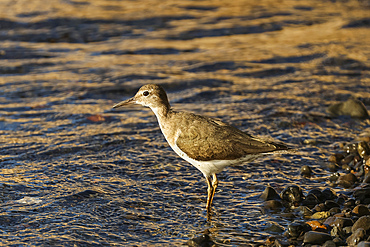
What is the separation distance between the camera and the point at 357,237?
599 cm

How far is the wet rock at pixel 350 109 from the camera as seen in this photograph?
10.8 metres

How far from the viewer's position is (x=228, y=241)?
6539 millimetres

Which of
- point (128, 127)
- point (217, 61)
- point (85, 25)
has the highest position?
point (85, 25)

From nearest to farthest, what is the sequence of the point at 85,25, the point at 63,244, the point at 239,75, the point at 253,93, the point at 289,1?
the point at 63,244, the point at 253,93, the point at 239,75, the point at 85,25, the point at 289,1

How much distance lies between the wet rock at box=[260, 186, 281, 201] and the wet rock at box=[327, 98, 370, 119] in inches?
162

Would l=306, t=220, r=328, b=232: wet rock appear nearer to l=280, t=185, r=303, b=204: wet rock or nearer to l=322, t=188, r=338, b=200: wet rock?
l=280, t=185, r=303, b=204: wet rock

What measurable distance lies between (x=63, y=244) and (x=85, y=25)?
12423mm

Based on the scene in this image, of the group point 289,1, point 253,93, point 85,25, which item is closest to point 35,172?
point 253,93

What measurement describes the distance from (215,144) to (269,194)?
3.82ft

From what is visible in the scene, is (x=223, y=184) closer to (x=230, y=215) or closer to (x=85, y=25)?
(x=230, y=215)

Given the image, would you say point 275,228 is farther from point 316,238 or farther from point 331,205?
point 331,205

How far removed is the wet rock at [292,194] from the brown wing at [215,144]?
689mm

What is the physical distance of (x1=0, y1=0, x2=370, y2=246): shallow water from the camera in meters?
7.10

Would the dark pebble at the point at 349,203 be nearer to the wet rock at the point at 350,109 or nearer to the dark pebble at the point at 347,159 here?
the dark pebble at the point at 347,159
